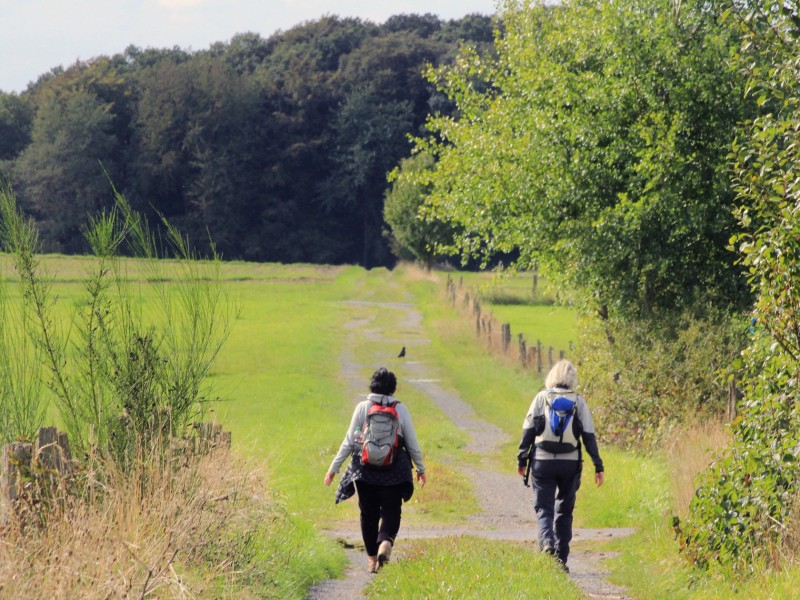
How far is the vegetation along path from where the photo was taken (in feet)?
34.3

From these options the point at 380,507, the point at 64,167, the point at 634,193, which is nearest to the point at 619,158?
the point at 634,193

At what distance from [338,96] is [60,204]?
27.8 meters

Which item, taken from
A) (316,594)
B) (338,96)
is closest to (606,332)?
(316,594)

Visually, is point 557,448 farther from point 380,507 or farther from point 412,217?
point 412,217

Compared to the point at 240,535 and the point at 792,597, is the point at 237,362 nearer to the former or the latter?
the point at 240,535

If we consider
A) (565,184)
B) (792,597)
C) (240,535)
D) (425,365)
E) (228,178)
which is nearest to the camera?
(792,597)

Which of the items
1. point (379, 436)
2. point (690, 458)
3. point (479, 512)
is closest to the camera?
point (379, 436)

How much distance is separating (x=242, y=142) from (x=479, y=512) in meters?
85.3

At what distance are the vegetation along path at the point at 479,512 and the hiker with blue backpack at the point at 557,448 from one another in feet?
2.05

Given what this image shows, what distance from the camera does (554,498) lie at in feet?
33.4

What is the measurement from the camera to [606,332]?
22.4 metres

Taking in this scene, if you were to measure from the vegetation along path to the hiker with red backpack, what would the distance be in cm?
45

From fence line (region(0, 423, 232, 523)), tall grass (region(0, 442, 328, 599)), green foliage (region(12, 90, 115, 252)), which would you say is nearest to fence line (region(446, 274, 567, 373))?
tall grass (region(0, 442, 328, 599))

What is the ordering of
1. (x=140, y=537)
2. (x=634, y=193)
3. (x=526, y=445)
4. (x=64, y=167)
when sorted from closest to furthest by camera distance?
(x=140, y=537) → (x=526, y=445) → (x=634, y=193) → (x=64, y=167)
